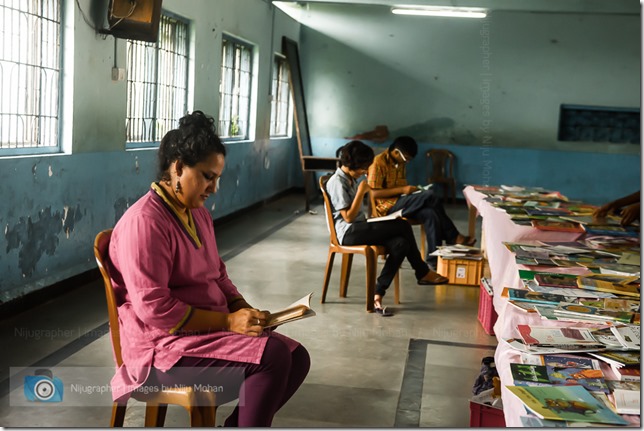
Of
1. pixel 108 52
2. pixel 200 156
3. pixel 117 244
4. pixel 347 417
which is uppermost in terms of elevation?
pixel 108 52

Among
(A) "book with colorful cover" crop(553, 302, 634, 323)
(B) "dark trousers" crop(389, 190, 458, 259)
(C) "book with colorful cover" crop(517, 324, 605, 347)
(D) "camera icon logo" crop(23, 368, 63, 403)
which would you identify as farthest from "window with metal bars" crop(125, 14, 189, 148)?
(C) "book with colorful cover" crop(517, 324, 605, 347)

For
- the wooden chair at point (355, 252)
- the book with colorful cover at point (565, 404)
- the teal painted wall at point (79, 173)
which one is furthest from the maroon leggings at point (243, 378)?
the wooden chair at point (355, 252)

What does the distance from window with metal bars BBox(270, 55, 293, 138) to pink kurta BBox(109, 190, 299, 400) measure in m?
9.17

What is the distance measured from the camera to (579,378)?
1920 millimetres

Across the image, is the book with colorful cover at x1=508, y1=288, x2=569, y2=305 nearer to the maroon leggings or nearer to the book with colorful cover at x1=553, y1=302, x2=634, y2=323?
the book with colorful cover at x1=553, y1=302, x2=634, y2=323

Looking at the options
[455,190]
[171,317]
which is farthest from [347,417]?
[455,190]

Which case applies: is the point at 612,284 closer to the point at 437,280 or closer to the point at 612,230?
the point at 612,230

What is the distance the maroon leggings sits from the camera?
2271mm

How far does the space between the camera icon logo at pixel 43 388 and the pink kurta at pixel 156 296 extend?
3.90ft

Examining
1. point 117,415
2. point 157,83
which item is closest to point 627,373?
point 117,415

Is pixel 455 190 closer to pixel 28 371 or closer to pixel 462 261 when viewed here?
pixel 462 261

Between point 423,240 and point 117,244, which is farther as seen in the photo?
point 423,240

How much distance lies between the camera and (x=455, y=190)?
1225cm

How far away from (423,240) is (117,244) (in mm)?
4868
